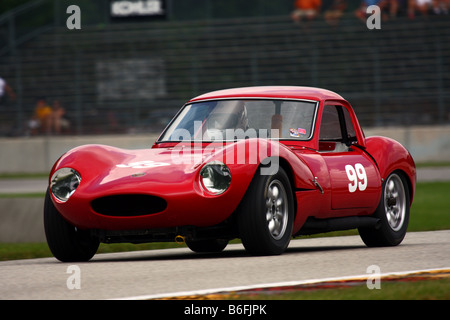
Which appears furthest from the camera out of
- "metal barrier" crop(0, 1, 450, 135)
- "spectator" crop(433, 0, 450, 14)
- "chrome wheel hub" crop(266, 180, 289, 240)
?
"spectator" crop(433, 0, 450, 14)

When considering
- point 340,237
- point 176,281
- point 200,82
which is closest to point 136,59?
point 200,82

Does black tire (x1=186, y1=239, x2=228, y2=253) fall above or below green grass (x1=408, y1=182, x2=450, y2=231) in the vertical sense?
above

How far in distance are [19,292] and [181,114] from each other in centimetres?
362

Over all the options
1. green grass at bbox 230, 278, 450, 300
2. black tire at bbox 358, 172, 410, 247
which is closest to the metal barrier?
black tire at bbox 358, 172, 410, 247

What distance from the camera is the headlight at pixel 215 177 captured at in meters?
6.85

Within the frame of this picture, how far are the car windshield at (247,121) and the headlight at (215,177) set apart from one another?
125 cm

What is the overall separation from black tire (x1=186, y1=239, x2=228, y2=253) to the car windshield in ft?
3.24

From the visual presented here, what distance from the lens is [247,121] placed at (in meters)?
8.27

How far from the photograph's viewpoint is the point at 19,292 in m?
5.40

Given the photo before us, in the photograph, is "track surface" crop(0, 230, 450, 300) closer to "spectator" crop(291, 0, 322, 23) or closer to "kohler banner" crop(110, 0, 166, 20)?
"spectator" crop(291, 0, 322, 23)

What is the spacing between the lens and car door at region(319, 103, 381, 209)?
807 cm

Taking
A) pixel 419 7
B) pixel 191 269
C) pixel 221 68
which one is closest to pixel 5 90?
pixel 221 68

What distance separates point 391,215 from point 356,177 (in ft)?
2.82
